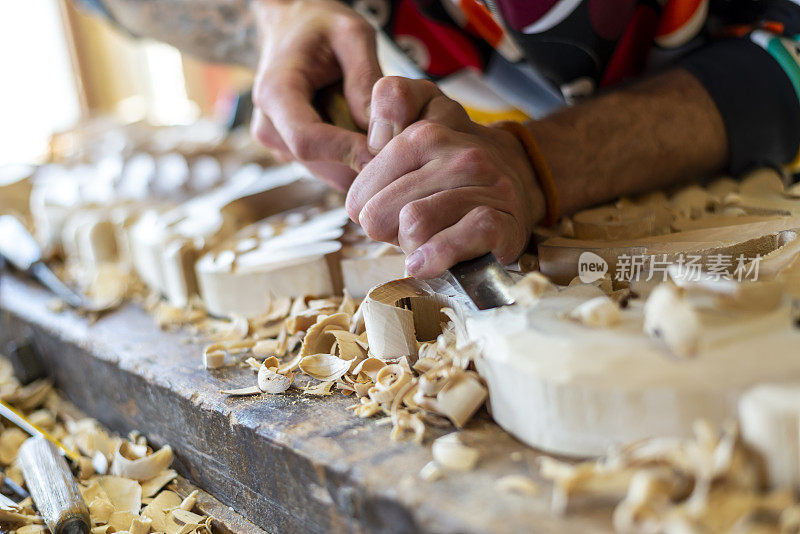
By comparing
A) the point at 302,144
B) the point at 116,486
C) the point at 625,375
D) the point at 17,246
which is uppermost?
the point at 302,144

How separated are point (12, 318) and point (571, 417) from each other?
1.10 metres

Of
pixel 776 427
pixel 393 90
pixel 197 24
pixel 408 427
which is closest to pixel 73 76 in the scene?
pixel 197 24

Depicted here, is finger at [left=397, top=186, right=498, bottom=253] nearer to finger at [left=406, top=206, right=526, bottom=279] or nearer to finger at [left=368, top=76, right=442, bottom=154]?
finger at [left=406, top=206, right=526, bottom=279]

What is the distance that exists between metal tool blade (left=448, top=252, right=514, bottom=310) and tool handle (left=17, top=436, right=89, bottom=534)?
17.7 inches

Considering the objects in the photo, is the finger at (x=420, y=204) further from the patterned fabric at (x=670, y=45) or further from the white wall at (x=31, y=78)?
the white wall at (x=31, y=78)

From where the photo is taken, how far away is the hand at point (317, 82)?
33.5 inches

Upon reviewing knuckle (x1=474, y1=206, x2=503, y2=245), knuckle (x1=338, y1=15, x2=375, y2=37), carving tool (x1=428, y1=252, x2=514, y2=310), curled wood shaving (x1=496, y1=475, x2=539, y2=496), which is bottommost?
curled wood shaving (x1=496, y1=475, x2=539, y2=496)

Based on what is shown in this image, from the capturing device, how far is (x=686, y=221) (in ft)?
2.75

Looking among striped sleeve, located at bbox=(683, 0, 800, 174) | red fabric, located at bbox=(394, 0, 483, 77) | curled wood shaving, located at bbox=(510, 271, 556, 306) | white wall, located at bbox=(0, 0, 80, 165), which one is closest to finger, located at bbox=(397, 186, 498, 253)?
curled wood shaving, located at bbox=(510, 271, 556, 306)

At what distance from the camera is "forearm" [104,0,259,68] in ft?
5.75

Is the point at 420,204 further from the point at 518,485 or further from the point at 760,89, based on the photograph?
the point at 760,89

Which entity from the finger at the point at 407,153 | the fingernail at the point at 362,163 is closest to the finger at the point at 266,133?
the fingernail at the point at 362,163

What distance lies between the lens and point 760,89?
975mm

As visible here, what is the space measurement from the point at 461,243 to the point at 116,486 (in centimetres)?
49
